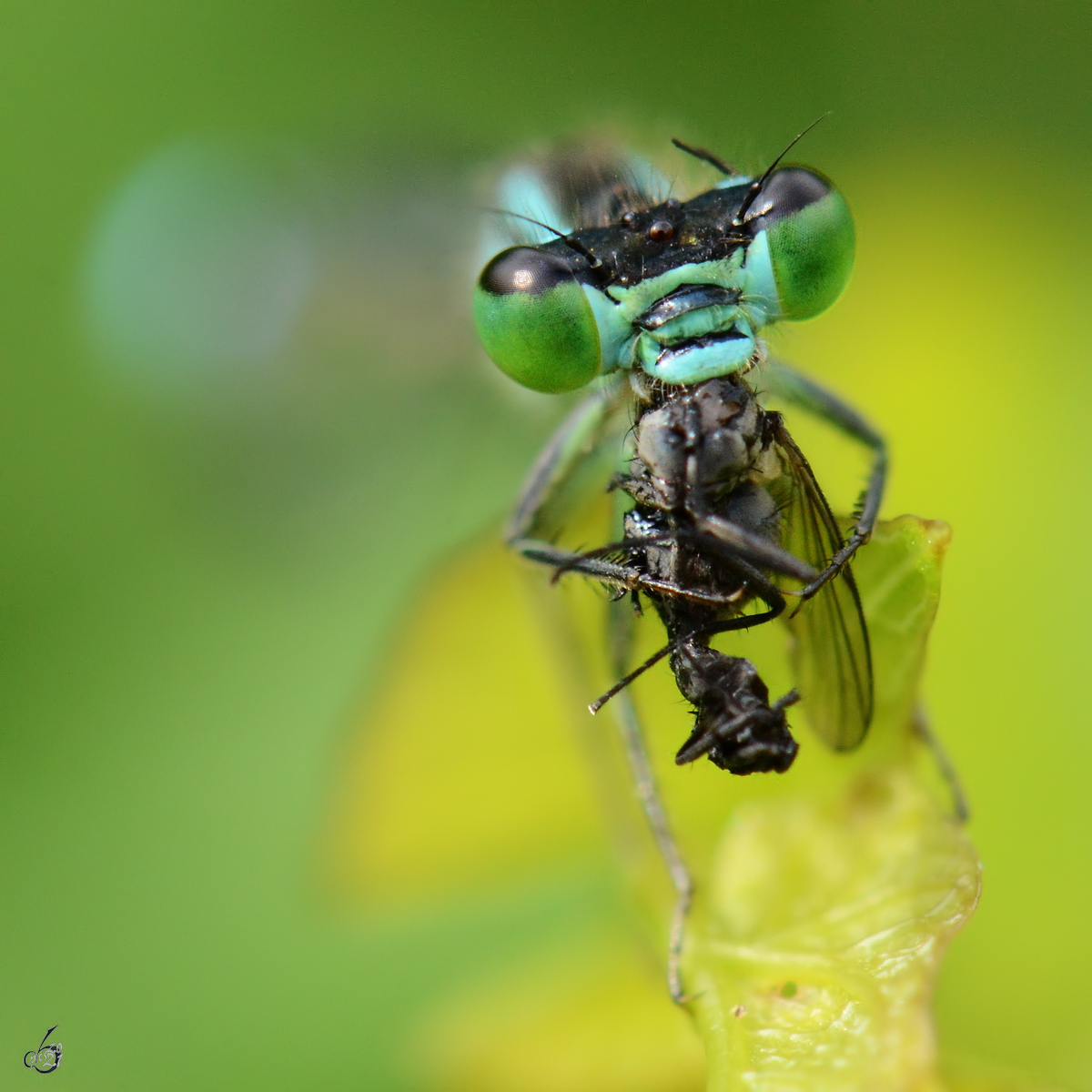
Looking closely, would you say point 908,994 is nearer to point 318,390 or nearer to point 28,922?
point 28,922

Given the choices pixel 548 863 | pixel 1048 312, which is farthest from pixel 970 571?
pixel 548 863

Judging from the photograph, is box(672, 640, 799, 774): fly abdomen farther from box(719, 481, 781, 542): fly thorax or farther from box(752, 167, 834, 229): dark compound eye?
box(752, 167, 834, 229): dark compound eye

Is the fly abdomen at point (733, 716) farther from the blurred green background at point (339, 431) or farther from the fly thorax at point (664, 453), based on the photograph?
the blurred green background at point (339, 431)

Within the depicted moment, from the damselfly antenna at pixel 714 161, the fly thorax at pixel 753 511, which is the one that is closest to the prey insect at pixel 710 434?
the fly thorax at pixel 753 511

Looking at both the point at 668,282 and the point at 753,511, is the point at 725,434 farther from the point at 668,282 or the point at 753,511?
the point at 668,282

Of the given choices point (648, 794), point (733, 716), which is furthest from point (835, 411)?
point (733, 716)

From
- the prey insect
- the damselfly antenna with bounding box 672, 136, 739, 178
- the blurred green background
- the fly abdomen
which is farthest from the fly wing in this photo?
the damselfly antenna with bounding box 672, 136, 739, 178

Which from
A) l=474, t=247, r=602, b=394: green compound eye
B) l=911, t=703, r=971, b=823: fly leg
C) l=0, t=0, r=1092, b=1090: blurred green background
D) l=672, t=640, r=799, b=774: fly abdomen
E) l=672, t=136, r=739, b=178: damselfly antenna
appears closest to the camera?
l=672, t=640, r=799, b=774: fly abdomen
